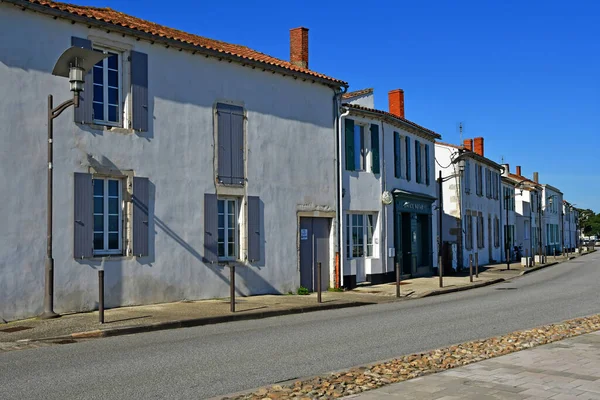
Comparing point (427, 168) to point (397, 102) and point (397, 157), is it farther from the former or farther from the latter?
point (397, 157)

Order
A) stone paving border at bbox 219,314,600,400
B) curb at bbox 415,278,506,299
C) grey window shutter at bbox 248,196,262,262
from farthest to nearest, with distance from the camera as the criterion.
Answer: curb at bbox 415,278,506,299, grey window shutter at bbox 248,196,262,262, stone paving border at bbox 219,314,600,400

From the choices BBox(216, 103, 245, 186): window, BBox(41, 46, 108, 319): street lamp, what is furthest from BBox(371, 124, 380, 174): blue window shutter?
BBox(41, 46, 108, 319): street lamp

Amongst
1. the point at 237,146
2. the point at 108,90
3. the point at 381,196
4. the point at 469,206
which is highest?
the point at 108,90

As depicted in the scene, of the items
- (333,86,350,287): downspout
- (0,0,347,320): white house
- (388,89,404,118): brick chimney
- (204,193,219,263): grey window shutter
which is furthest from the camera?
(388,89,404,118): brick chimney

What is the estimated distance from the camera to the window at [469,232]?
33.8 m

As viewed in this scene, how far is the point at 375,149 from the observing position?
2220cm

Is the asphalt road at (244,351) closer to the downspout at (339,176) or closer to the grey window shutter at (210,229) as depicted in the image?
the grey window shutter at (210,229)

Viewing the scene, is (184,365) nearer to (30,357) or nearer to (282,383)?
(282,383)

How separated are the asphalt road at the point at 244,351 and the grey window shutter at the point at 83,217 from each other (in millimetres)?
3228

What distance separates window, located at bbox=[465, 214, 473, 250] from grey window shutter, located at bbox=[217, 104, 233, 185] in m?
20.1

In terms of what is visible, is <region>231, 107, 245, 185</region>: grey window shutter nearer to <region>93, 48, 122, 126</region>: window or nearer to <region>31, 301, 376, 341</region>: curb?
<region>93, 48, 122, 126</region>: window

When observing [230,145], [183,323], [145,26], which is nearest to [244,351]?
[183,323]

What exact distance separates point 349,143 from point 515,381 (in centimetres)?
1476

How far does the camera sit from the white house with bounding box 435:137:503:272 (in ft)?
104
